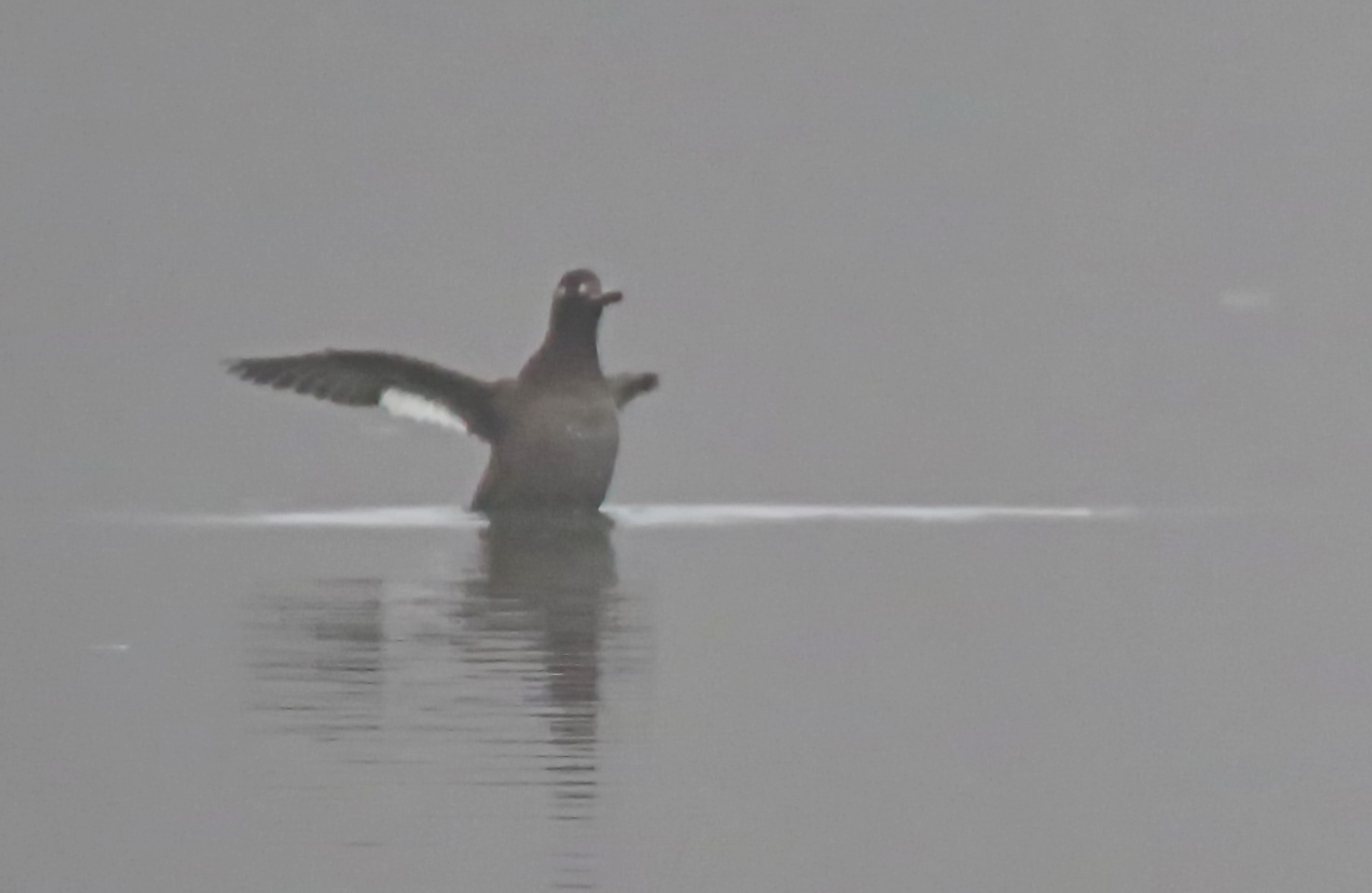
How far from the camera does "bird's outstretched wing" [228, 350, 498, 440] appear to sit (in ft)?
42.5

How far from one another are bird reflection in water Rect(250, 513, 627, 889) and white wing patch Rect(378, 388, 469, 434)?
2.67m

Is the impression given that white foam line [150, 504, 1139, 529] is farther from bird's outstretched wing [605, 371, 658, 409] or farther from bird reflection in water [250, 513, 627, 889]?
bird reflection in water [250, 513, 627, 889]

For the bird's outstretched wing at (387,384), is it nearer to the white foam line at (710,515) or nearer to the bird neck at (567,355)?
the bird neck at (567,355)

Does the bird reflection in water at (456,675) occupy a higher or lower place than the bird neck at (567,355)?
lower

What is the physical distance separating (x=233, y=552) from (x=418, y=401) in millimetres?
1902

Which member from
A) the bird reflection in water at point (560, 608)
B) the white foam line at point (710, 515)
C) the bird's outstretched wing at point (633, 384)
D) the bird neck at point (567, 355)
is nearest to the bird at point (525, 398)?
the bird neck at point (567, 355)

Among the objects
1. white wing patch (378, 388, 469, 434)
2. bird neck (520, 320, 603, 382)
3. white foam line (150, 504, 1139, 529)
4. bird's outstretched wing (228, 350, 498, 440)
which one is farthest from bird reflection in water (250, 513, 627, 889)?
white foam line (150, 504, 1139, 529)

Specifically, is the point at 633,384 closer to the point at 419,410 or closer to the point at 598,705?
the point at 419,410

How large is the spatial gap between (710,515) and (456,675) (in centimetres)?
686

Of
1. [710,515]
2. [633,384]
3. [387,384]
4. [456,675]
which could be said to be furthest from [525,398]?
[456,675]

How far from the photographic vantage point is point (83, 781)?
6.24 metres

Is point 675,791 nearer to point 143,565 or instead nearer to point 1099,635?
point 1099,635

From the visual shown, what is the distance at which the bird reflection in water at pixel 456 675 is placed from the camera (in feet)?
20.3

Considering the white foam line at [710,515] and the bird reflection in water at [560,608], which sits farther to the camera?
the white foam line at [710,515]
